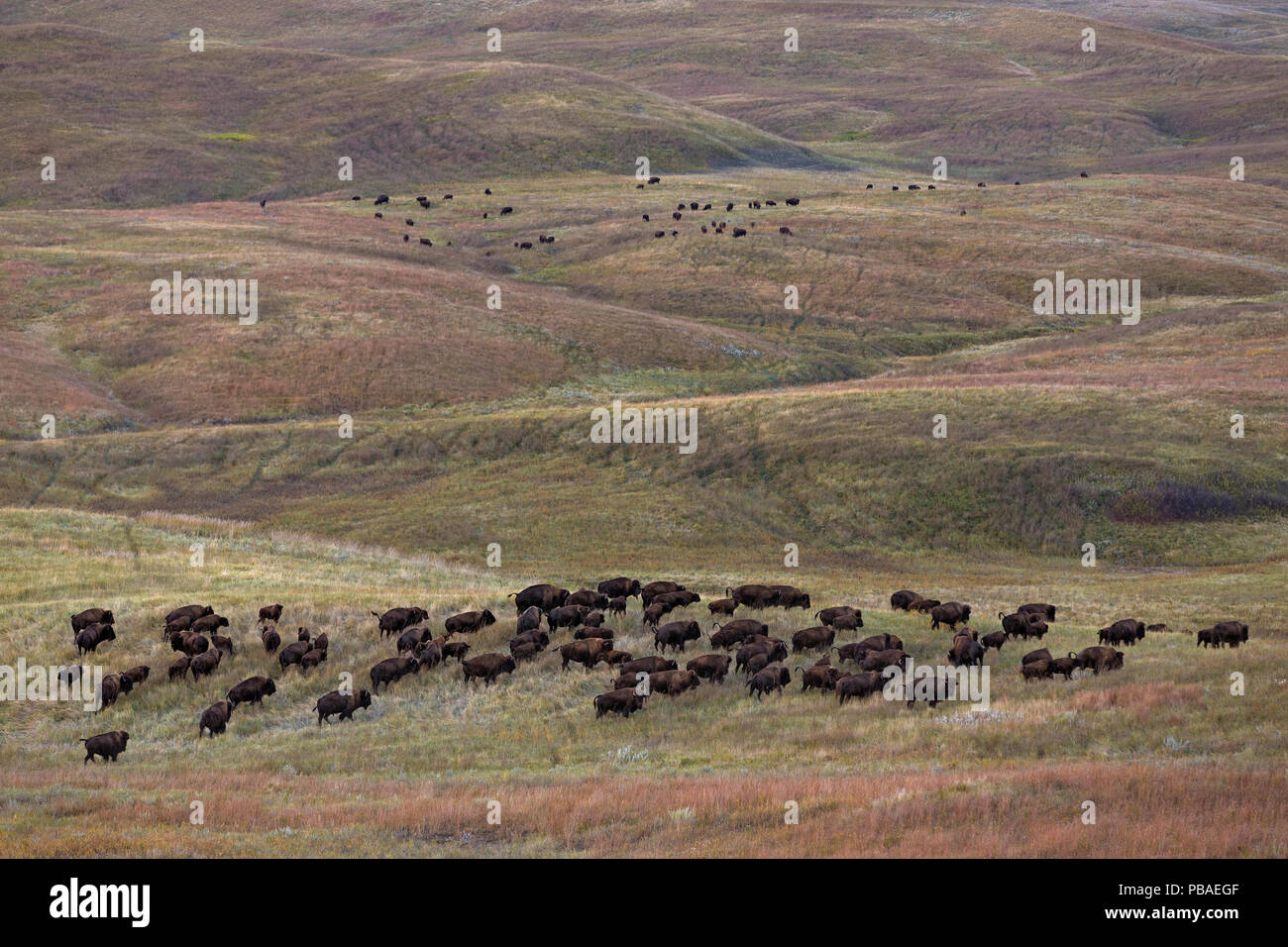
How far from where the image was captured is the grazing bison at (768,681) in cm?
2561

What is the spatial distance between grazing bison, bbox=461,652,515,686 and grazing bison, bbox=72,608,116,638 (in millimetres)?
9835

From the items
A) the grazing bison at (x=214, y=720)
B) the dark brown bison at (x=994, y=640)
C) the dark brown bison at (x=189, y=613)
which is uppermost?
the dark brown bison at (x=189, y=613)

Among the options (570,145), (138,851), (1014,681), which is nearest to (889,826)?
(138,851)

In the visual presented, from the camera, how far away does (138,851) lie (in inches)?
554

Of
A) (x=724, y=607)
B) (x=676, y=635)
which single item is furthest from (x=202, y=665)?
(x=724, y=607)

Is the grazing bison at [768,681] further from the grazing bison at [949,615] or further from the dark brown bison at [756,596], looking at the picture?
the dark brown bison at [756,596]

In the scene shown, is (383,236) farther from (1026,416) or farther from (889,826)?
(889,826)

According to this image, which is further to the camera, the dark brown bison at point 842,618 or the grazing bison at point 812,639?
the dark brown bison at point 842,618

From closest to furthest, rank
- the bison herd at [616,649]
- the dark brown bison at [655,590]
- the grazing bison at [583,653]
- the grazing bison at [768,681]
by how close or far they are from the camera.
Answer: the bison herd at [616,649], the grazing bison at [768,681], the grazing bison at [583,653], the dark brown bison at [655,590]

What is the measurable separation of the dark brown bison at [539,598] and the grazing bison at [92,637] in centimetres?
1057

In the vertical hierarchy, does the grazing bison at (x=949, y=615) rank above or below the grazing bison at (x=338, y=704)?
above

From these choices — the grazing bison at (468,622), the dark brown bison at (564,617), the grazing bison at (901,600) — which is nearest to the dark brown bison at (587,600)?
the dark brown bison at (564,617)

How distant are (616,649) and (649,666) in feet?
10.1

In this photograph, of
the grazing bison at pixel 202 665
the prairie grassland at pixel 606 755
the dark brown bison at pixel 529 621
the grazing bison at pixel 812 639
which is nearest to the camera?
the prairie grassland at pixel 606 755
